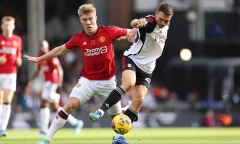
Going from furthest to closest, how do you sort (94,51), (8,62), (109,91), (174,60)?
(174,60) < (8,62) < (109,91) < (94,51)

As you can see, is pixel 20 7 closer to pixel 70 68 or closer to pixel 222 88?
pixel 70 68

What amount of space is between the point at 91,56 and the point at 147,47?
97 centimetres

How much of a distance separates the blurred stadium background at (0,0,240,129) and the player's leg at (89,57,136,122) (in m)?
11.2

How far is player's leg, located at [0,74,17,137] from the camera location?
15500mm

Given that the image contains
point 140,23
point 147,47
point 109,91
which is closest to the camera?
point 140,23

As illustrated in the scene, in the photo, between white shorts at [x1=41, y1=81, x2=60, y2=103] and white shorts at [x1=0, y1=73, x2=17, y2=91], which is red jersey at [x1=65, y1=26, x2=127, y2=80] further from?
white shorts at [x1=41, y1=81, x2=60, y2=103]

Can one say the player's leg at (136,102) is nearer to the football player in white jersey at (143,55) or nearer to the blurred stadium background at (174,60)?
the football player in white jersey at (143,55)

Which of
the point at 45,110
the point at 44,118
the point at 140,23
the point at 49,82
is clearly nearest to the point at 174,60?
the point at 49,82

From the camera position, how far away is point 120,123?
1139 cm

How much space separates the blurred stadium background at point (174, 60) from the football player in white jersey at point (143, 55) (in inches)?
438

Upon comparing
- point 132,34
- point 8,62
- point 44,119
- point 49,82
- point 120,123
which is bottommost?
point 44,119

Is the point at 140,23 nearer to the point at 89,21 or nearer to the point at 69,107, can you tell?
the point at 89,21

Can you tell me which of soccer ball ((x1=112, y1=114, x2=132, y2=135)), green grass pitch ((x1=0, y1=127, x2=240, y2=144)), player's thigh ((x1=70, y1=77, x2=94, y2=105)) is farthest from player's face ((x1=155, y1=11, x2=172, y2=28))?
green grass pitch ((x1=0, y1=127, x2=240, y2=144))

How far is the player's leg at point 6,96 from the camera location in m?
15.5
